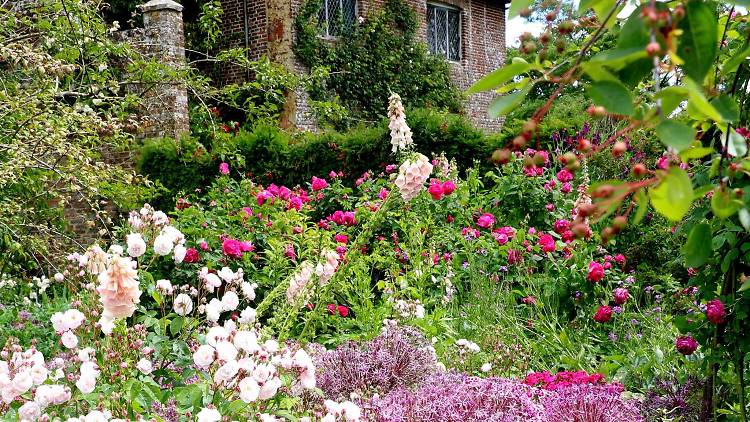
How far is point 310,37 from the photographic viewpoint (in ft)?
43.2

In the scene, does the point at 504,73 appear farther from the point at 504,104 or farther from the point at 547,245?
the point at 547,245

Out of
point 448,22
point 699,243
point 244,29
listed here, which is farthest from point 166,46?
point 699,243

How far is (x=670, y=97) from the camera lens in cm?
81

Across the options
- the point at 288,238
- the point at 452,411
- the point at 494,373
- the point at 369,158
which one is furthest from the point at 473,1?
the point at 452,411

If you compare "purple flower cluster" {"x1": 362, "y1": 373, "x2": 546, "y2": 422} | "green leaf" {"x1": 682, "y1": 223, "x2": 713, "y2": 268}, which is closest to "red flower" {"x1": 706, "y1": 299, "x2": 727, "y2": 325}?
"purple flower cluster" {"x1": 362, "y1": 373, "x2": 546, "y2": 422}

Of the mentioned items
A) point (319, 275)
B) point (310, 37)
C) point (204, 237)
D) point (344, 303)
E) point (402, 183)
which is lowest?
point (344, 303)

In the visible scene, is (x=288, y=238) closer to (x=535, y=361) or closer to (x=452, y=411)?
(x=535, y=361)

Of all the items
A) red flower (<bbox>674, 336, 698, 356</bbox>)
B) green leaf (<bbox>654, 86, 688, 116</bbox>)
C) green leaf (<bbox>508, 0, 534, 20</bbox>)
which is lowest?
red flower (<bbox>674, 336, 698, 356</bbox>)

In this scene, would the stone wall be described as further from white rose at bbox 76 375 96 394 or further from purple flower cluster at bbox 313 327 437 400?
white rose at bbox 76 375 96 394

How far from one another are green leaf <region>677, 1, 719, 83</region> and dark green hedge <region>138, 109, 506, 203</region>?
8415mm

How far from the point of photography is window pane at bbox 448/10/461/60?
648 inches

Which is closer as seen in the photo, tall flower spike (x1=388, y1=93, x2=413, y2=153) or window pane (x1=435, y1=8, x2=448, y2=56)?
tall flower spike (x1=388, y1=93, x2=413, y2=153)

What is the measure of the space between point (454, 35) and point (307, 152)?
776 centimetres

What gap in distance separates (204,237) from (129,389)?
3605mm
